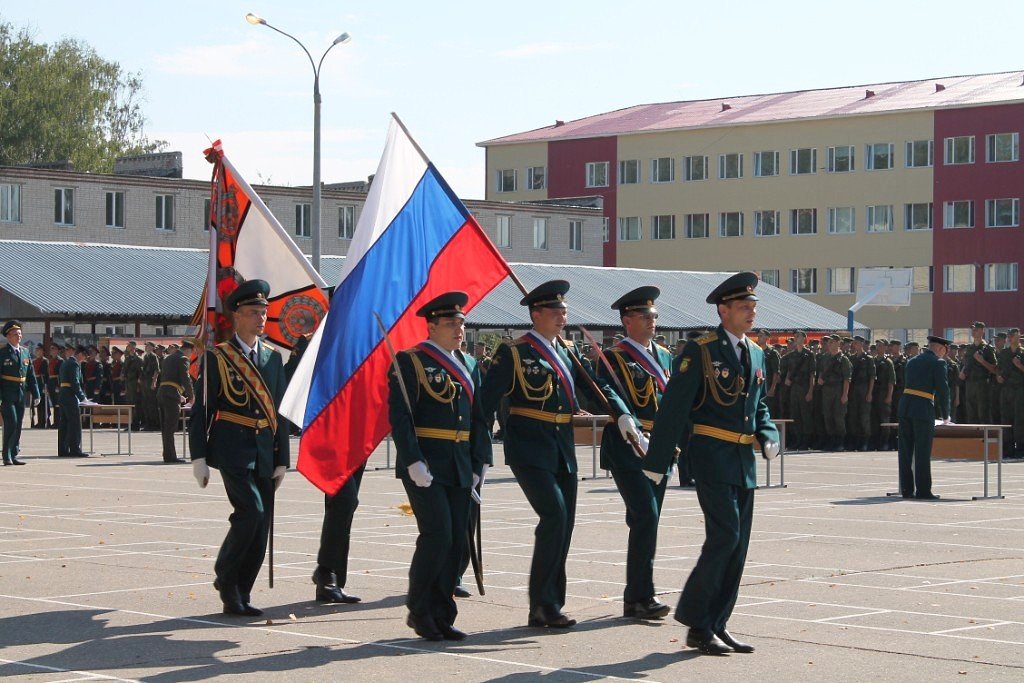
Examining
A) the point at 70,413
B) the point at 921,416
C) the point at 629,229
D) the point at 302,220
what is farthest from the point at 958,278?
the point at 921,416

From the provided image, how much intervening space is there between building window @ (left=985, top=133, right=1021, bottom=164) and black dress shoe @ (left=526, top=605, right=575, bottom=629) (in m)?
68.3

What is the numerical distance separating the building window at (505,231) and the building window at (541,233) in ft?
5.07

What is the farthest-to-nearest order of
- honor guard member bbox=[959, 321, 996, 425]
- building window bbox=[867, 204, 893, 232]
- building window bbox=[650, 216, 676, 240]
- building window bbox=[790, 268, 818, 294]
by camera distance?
1. building window bbox=[650, 216, 676, 240]
2. building window bbox=[790, 268, 818, 294]
3. building window bbox=[867, 204, 893, 232]
4. honor guard member bbox=[959, 321, 996, 425]

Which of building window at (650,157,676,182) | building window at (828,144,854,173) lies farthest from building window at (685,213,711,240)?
building window at (828,144,854,173)

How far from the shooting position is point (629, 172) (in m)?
86.9

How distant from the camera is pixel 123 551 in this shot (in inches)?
540

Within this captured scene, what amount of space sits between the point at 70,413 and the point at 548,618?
18485 mm

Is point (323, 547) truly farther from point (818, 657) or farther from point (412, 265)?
point (818, 657)

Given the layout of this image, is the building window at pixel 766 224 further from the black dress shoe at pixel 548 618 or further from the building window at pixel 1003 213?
the black dress shoe at pixel 548 618

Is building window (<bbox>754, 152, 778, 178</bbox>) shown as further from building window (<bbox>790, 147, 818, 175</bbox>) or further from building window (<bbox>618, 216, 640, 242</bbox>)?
building window (<bbox>618, 216, 640, 242</bbox>)

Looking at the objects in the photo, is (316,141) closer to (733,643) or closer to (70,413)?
(70,413)

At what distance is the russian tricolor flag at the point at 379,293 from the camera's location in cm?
1062

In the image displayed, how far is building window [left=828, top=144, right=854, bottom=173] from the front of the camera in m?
80.0

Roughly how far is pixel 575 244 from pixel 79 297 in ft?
104
